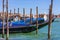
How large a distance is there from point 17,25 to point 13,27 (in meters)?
1.30

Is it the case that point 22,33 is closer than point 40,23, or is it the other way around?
point 22,33

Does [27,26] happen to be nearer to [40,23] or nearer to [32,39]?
[40,23]

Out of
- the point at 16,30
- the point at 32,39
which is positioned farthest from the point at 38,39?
the point at 16,30

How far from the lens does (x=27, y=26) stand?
36250 mm

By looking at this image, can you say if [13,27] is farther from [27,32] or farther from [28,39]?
[28,39]

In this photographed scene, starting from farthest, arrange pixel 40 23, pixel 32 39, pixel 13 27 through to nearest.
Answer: pixel 40 23 < pixel 13 27 < pixel 32 39

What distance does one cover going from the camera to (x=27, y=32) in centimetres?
3656

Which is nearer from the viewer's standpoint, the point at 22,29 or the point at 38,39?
the point at 38,39

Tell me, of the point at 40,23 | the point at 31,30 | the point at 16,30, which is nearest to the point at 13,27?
the point at 16,30

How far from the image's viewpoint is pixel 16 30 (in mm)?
35781

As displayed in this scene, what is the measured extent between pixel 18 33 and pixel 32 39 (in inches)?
283

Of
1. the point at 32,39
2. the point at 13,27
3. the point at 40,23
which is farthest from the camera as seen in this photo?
the point at 40,23

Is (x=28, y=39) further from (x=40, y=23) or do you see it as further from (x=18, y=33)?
(x=40, y=23)

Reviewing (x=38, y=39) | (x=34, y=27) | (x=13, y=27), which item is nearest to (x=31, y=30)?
(x=34, y=27)
